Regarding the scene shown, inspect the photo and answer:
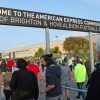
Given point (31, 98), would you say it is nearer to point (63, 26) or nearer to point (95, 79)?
point (95, 79)

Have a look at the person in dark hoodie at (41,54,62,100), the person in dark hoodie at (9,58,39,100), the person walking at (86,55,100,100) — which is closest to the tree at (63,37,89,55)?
the person in dark hoodie at (9,58,39,100)

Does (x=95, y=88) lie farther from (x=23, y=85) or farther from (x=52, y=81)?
(x=23, y=85)

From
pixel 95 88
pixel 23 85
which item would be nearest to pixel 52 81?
pixel 23 85

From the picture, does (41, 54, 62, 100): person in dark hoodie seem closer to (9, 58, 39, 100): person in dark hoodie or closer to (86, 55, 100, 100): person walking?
(9, 58, 39, 100): person in dark hoodie

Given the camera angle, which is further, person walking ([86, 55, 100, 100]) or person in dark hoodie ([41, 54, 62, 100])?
person in dark hoodie ([41, 54, 62, 100])

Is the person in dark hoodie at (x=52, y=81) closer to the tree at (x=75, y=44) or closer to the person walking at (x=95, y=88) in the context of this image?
the person walking at (x=95, y=88)

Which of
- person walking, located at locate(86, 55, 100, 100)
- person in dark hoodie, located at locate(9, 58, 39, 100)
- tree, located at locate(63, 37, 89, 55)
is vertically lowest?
person in dark hoodie, located at locate(9, 58, 39, 100)

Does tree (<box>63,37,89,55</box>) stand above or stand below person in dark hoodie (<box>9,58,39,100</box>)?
above

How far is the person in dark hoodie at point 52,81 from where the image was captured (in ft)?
23.3

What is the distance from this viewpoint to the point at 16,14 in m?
14.5

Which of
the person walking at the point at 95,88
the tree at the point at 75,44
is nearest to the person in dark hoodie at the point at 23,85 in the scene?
the person walking at the point at 95,88

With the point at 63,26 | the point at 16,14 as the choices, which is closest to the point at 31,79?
the point at 16,14

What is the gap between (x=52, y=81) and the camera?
7.11 meters

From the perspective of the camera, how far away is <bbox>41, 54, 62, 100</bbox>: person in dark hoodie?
280 inches
